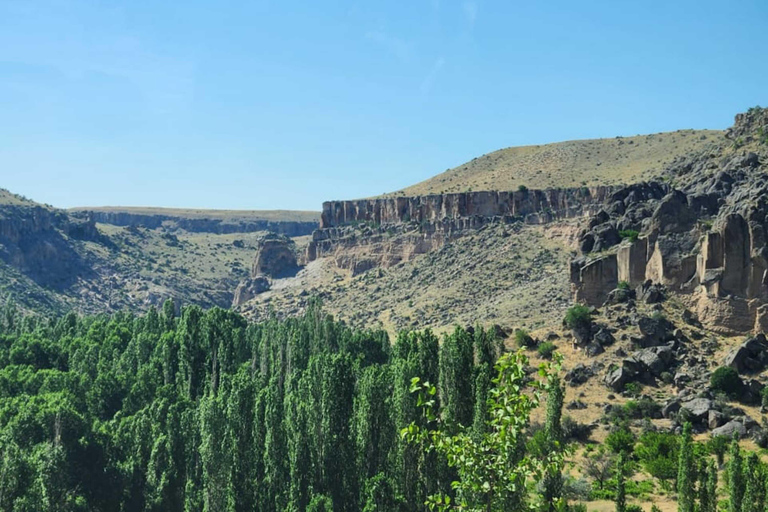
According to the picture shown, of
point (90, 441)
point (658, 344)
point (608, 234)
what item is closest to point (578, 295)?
point (608, 234)

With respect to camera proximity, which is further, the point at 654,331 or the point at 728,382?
the point at 654,331

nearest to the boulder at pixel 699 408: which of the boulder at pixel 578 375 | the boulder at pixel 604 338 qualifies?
the boulder at pixel 578 375

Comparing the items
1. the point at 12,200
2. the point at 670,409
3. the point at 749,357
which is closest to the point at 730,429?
the point at 670,409

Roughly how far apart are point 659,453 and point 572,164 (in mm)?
107688

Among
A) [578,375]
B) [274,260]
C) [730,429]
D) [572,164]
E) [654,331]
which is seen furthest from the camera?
[274,260]

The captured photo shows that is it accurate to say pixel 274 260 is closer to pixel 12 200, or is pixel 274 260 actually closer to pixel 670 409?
pixel 12 200

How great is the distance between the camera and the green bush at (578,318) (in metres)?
66.1

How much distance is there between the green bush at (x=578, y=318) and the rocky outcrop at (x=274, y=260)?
320ft

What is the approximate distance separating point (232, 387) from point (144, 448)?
6270 millimetres

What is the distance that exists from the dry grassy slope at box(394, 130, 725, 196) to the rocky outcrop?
27351mm

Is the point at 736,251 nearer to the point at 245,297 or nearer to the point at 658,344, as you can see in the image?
the point at 658,344

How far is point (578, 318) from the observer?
66375mm

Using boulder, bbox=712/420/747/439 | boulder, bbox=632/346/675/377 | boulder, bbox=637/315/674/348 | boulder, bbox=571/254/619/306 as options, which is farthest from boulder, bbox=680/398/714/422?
boulder, bbox=571/254/619/306

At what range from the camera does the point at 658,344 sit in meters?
61.8
